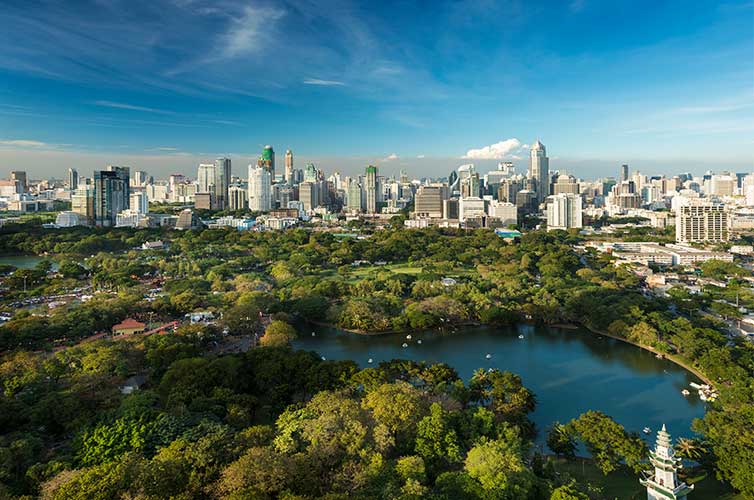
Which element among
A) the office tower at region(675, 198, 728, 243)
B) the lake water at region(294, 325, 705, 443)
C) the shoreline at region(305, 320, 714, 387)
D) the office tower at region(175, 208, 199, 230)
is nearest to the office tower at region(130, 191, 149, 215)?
the office tower at region(175, 208, 199, 230)

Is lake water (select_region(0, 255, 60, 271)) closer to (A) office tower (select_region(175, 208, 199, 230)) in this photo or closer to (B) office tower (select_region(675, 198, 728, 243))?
(A) office tower (select_region(175, 208, 199, 230))

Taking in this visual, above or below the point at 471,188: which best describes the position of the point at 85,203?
below

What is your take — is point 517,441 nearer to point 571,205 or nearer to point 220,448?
point 220,448

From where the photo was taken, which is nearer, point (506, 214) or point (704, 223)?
point (704, 223)

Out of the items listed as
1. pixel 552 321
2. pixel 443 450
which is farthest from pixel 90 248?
pixel 443 450

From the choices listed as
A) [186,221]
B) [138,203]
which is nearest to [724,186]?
[186,221]

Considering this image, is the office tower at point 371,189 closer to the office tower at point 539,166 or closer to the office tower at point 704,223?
the office tower at point 539,166

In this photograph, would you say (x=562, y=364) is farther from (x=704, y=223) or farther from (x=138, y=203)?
(x=138, y=203)

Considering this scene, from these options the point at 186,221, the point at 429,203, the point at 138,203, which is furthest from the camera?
the point at 429,203
